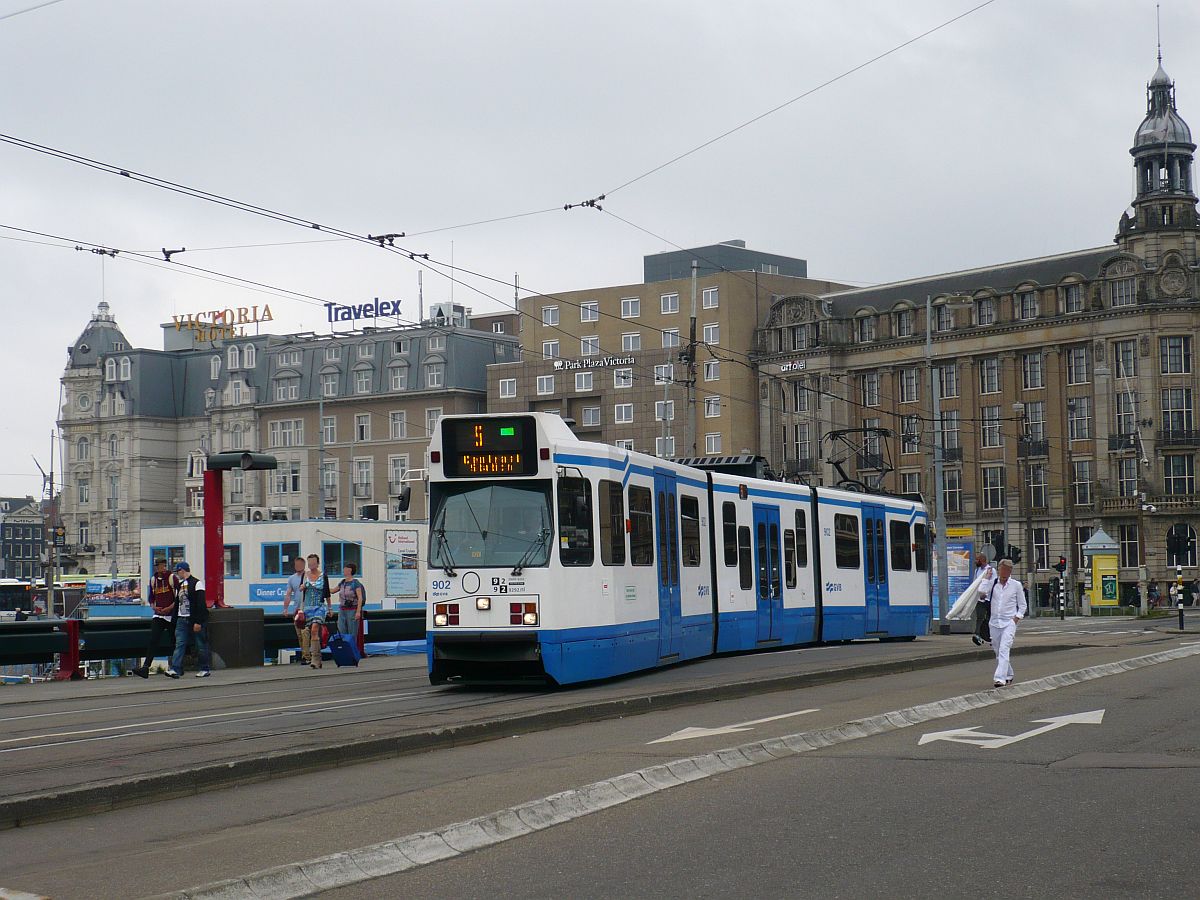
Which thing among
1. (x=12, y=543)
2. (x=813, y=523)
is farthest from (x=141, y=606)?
(x=12, y=543)

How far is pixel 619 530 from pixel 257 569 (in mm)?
34095

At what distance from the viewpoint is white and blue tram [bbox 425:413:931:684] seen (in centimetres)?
1772

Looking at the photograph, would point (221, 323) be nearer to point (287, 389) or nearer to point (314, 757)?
point (287, 389)

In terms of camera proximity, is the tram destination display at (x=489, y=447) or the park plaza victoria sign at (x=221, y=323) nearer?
the tram destination display at (x=489, y=447)

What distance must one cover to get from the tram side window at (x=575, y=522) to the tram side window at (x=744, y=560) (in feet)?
22.1

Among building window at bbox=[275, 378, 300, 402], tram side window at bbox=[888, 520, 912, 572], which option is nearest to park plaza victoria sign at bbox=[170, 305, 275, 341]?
building window at bbox=[275, 378, 300, 402]

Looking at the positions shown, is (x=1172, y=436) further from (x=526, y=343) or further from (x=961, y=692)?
(x=961, y=692)

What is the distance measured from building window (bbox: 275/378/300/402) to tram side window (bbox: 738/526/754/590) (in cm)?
8421

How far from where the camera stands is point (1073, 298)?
82500mm

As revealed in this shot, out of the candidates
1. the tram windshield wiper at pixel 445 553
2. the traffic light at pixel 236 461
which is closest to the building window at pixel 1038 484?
the traffic light at pixel 236 461

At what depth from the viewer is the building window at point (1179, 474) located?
7912 cm

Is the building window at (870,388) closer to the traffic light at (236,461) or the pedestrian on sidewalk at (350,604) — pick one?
the pedestrian on sidewalk at (350,604)

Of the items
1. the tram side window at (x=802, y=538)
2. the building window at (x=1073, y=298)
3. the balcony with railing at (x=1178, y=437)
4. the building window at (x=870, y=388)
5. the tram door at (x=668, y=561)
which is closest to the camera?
the tram door at (x=668, y=561)

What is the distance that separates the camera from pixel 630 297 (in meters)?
95.8
